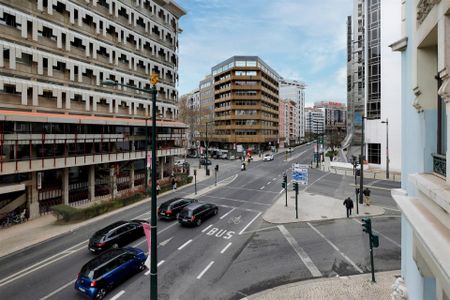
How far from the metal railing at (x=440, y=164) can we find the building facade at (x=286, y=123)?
9928 centimetres

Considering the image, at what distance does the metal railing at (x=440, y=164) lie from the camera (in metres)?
4.31

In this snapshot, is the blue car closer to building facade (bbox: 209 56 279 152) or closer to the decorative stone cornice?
the decorative stone cornice

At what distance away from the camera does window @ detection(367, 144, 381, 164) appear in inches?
1710

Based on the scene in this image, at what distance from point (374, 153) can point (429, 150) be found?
44.1 meters

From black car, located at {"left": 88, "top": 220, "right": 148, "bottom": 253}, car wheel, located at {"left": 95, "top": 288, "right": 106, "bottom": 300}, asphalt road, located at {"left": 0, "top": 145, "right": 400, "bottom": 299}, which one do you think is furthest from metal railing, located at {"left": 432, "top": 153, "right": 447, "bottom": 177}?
black car, located at {"left": 88, "top": 220, "right": 148, "bottom": 253}

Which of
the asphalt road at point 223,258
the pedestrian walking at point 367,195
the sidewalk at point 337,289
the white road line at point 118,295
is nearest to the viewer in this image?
the sidewalk at point 337,289

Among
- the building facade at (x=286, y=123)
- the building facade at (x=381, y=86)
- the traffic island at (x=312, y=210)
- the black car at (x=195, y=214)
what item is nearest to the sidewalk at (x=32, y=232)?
the black car at (x=195, y=214)

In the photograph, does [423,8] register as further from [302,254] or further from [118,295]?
[118,295]

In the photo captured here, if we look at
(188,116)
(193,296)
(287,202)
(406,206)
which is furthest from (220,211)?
(188,116)

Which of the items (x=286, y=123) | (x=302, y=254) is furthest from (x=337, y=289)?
(x=286, y=123)

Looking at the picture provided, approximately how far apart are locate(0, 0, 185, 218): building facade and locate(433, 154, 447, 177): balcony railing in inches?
971

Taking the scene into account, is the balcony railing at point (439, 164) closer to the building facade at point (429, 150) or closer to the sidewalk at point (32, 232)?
the building facade at point (429, 150)

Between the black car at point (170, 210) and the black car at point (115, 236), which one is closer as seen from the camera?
the black car at point (115, 236)

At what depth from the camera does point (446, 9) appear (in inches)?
143
